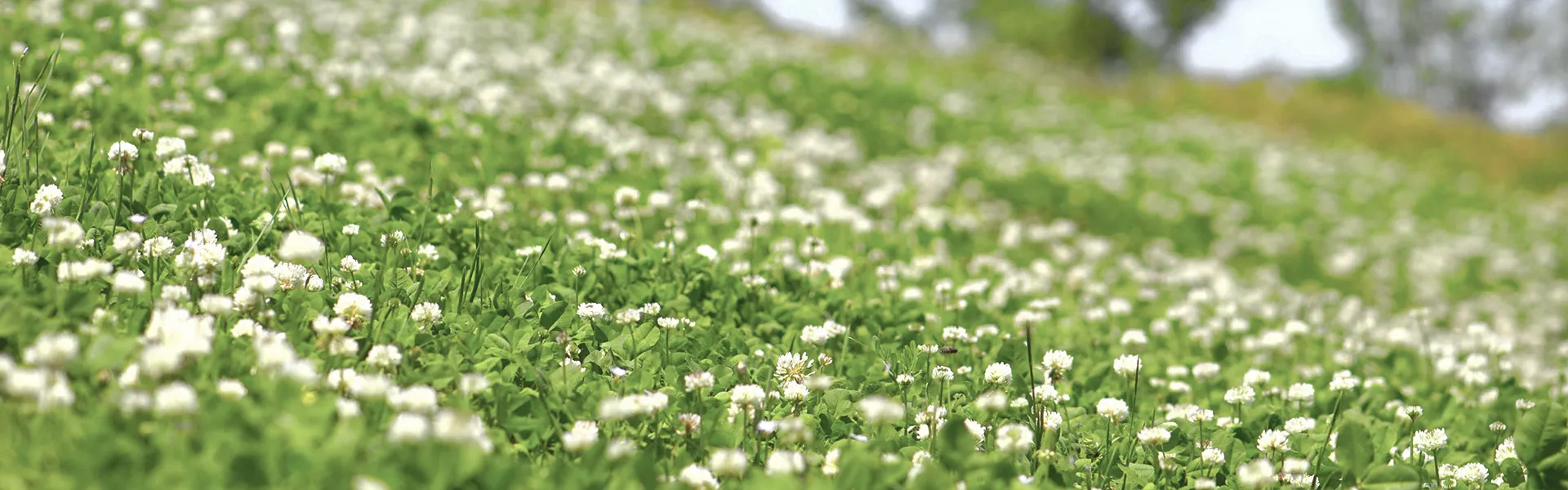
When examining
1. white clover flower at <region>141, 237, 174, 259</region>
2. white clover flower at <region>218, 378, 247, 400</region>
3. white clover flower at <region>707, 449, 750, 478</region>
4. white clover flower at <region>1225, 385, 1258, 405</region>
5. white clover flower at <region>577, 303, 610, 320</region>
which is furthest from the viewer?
white clover flower at <region>1225, 385, 1258, 405</region>

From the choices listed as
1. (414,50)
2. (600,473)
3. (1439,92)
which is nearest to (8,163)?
(600,473)

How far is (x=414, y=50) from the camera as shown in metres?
9.19

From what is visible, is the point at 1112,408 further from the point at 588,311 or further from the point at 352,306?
the point at 352,306

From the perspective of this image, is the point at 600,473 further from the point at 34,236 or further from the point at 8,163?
the point at 8,163

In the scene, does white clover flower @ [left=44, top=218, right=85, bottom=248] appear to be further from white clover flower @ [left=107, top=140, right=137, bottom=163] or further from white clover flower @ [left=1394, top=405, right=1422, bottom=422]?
white clover flower @ [left=1394, top=405, right=1422, bottom=422]

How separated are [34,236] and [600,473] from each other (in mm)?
2097

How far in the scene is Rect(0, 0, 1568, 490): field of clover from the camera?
254 centimetres

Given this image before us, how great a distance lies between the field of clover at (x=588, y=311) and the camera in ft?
8.33

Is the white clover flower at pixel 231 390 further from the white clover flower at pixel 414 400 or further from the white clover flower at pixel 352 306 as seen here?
the white clover flower at pixel 352 306

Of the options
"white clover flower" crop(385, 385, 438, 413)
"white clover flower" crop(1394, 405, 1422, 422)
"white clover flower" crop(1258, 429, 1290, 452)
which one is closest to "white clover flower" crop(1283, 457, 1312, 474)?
"white clover flower" crop(1258, 429, 1290, 452)

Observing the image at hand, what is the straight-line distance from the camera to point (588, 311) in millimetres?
3639

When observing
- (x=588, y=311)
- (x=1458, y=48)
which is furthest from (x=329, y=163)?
(x=1458, y=48)

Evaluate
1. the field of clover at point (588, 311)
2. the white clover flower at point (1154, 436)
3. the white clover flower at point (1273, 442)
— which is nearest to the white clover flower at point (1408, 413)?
the field of clover at point (588, 311)

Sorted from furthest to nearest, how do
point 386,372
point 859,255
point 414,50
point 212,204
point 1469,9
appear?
1. point 1469,9
2. point 414,50
3. point 859,255
4. point 212,204
5. point 386,372
